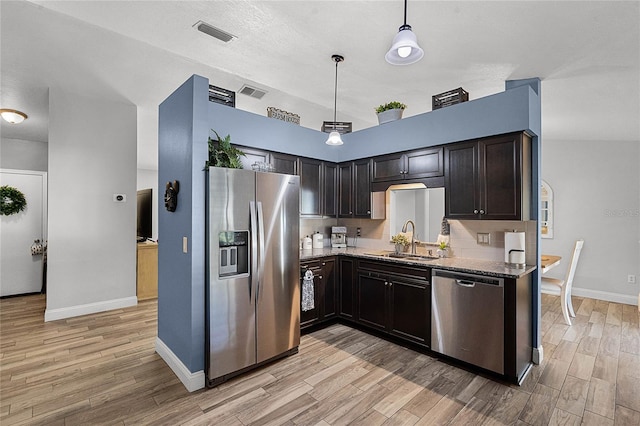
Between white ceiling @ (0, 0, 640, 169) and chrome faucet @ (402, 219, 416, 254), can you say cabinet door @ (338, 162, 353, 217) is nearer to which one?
chrome faucet @ (402, 219, 416, 254)

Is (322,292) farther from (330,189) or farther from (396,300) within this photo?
(330,189)

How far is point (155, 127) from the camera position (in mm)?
5910

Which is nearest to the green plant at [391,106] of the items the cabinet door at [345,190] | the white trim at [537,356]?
the cabinet door at [345,190]

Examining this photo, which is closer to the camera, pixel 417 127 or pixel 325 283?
pixel 417 127

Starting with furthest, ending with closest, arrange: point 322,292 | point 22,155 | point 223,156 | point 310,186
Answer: point 22,155, point 310,186, point 322,292, point 223,156

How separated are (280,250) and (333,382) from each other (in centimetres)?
128

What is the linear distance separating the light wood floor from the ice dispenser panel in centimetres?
97

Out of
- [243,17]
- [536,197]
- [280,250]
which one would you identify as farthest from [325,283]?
[243,17]

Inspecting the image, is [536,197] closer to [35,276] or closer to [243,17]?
[243,17]

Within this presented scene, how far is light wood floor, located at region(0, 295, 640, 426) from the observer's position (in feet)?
7.47

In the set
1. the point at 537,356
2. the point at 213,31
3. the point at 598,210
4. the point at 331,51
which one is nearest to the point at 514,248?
the point at 537,356

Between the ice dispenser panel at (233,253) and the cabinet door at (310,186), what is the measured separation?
144 centimetres

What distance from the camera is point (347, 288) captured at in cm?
404

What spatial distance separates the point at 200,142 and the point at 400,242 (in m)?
2.62
